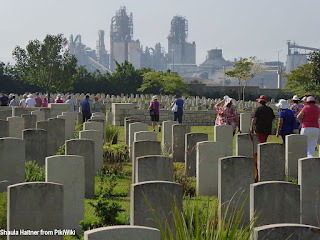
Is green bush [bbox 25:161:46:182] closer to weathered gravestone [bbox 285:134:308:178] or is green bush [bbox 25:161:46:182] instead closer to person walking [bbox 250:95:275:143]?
weathered gravestone [bbox 285:134:308:178]

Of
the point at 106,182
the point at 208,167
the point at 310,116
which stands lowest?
the point at 106,182

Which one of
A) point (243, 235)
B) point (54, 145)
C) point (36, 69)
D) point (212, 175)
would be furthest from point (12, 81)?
point (243, 235)

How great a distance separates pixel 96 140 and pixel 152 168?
4.07 m

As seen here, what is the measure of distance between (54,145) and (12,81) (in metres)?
55.4

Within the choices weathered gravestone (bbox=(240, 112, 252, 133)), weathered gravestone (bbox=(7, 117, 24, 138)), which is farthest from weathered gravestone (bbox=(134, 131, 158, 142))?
weathered gravestone (bbox=(240, 112, 252, 133))

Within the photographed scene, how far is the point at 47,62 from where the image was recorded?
47.6 m

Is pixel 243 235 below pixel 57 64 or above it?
below

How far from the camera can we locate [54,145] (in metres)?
15.5

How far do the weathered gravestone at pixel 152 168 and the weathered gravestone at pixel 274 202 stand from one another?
196cm

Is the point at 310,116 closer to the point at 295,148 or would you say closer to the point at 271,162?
the point at 295,148

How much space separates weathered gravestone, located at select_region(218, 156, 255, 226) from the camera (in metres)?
8.66

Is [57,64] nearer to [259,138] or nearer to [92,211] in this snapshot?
[259,138]

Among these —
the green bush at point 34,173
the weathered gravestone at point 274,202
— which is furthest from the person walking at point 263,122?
the weathered gravestone at point 274,202

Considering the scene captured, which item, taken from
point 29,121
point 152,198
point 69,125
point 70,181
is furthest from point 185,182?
point 29,121
